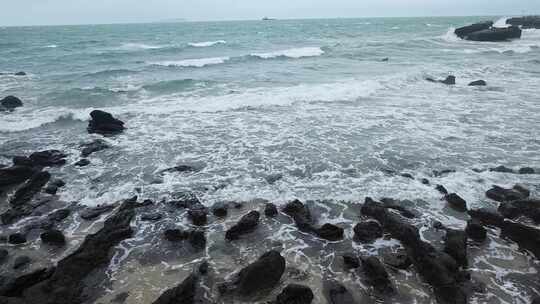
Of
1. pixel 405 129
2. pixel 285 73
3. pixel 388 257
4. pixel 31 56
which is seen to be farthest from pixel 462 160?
pixel 31 56

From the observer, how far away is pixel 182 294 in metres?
5.51

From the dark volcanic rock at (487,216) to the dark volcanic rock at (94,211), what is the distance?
792 centimetres

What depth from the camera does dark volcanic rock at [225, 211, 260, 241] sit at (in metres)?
7.23

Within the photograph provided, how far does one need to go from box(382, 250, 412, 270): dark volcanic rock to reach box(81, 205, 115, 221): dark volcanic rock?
603 cm

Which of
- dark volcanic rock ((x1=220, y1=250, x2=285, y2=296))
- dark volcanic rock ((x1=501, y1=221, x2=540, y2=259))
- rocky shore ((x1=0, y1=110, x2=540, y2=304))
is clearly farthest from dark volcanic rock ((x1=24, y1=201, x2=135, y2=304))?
dark volcanic rock ((x1=501, y1=221, x2=540, y2=259))

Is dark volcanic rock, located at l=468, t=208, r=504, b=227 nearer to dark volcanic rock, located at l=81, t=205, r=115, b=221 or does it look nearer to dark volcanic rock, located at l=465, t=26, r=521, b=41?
dark volcanic rock, located at l=81, t=205, r=115, b=221

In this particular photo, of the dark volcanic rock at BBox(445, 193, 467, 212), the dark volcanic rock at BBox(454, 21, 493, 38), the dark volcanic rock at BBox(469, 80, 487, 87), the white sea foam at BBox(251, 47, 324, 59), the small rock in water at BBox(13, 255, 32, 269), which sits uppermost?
the dark volcanic rock at BBox(454, 21, 493, 38)

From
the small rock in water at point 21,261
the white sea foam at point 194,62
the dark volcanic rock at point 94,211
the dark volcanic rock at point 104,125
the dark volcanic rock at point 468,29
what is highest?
the dark volcanic rock at point 468,29

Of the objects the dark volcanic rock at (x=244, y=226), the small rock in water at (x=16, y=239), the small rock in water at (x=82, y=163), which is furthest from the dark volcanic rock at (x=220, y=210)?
the small rock in water at (x=82, y=163)

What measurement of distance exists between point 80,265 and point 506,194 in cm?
890

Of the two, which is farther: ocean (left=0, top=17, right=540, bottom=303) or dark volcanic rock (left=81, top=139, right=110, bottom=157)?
dark volcanic rock (left=81, top=139, right=110, bottom=157)

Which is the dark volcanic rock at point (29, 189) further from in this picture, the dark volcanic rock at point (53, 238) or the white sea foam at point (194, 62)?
the white sea foam at point (194, 62)

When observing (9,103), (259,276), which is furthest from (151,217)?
(9,103)

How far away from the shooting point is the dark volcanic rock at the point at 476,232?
22.8 ft
